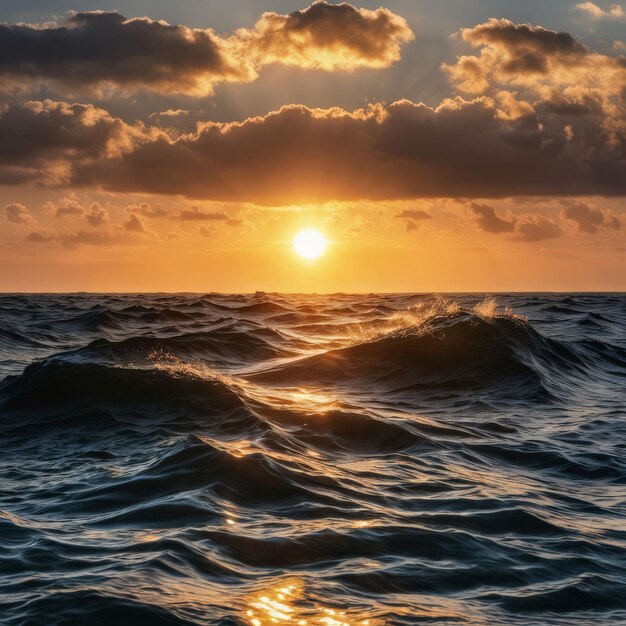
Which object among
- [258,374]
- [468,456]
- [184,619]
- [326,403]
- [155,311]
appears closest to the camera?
[184,619]

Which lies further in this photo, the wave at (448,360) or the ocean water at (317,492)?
the wave at (448,360)

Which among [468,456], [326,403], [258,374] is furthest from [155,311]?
[468,456]

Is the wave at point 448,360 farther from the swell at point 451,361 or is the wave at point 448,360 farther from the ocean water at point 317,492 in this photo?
the ocean water at point 317,492

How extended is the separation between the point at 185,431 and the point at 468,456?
5403 millimetres

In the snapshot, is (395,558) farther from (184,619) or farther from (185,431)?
(185,431)

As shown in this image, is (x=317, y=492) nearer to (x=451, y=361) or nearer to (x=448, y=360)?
(x=451, y=361)

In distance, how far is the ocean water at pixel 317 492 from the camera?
7930mm

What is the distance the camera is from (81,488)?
→ 1213 cm

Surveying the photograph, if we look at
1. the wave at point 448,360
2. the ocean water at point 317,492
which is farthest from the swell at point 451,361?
the ocean water at point 317,492

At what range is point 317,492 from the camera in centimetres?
1207

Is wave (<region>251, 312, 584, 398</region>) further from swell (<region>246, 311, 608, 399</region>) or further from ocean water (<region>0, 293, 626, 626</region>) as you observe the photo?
ocean water (<region>0, 293, 626, 626</region>)

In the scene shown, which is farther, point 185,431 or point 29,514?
point 185,431

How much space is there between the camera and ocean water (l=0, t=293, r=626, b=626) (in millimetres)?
7930

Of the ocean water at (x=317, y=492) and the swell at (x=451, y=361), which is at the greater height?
the swell at (x=451, y=361)
